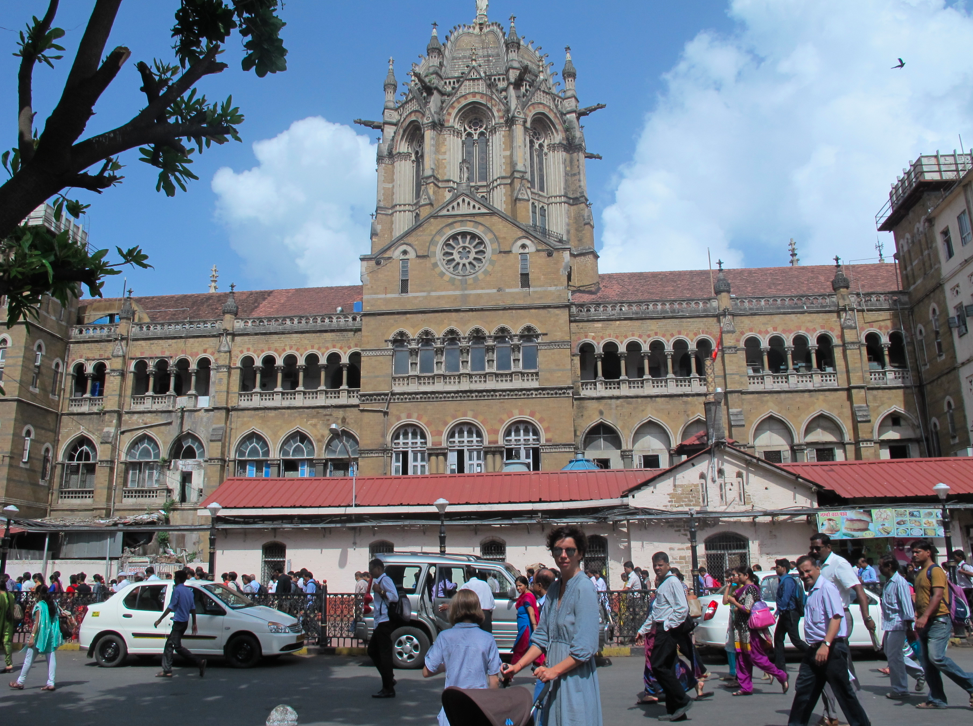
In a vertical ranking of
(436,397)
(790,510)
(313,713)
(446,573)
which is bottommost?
(313,713)

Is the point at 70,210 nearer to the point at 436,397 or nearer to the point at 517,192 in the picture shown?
the point at 436,397

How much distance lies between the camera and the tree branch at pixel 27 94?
8.45 metres

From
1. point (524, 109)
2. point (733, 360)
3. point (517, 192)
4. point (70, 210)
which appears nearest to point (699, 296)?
point (733, 360)

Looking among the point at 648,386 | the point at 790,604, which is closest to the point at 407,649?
the point at 790,604

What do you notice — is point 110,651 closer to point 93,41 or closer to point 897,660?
point 93,41

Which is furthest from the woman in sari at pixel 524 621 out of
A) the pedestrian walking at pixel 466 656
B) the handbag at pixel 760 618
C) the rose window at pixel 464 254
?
the rose window at pixel 464 254

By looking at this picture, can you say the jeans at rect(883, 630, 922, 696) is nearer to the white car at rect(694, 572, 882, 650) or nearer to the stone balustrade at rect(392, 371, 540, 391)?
the white car at rect(694, 572, 882, 650)

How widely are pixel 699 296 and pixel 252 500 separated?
22.8 m

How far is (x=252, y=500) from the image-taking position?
25500mm

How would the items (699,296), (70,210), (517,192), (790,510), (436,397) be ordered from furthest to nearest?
(517,192), (699,296), (436,397), (790,510), (70,210)

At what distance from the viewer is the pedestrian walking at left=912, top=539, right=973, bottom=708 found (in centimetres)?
1005

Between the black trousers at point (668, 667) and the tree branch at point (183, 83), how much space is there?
28.6 feet

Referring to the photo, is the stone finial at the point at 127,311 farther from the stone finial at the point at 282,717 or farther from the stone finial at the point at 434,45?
the stone finial at the point at 282,717

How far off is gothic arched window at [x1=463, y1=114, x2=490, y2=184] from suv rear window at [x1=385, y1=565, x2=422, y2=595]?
4245cm
